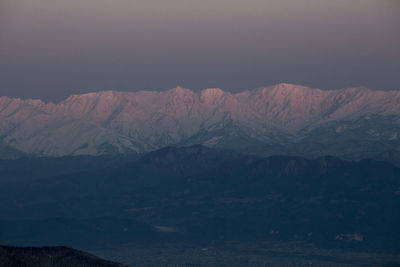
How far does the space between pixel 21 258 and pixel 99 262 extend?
940 cm

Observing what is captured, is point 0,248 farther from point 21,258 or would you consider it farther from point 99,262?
point 99,262

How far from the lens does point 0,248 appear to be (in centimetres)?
10050

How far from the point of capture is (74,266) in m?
96.9

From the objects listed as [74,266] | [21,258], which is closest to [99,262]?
[74,266]

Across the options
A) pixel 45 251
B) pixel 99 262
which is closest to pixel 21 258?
pixel 45 251

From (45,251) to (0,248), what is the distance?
211 inches

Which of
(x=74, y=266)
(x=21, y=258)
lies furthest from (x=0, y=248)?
(x=74, y=266)

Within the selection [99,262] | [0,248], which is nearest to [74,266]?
[99,262]

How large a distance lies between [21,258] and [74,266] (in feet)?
22.0

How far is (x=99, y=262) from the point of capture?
9725 cm

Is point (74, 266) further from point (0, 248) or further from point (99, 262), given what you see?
point (0, 248)

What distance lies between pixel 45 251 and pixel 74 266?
5.63 meters

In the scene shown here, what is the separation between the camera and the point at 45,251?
101 m
